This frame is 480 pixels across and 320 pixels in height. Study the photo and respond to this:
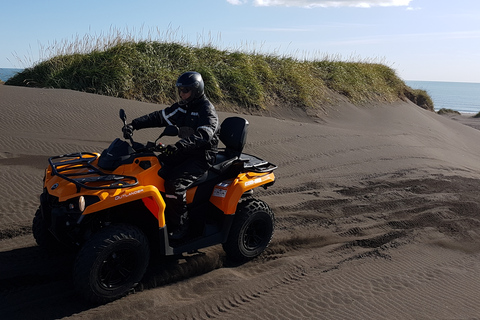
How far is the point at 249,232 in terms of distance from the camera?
5.06 m

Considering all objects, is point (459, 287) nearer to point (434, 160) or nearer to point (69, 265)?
point (69, 265)

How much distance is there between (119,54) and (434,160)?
8651 millimetres

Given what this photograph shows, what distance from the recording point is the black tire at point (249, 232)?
482cm

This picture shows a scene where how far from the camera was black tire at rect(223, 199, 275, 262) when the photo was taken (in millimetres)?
4816

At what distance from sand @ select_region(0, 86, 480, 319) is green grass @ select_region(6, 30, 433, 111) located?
1240 mm

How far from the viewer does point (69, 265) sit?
448cm

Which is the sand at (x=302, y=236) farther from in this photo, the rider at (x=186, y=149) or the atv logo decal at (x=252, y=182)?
the atv logo decal at (x=252, y=182)

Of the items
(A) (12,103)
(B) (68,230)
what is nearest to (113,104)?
(A) (12,103)

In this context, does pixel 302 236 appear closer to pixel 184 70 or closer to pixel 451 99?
pixel 184 70

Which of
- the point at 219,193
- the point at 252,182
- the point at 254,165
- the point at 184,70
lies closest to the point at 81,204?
the point at 219,193

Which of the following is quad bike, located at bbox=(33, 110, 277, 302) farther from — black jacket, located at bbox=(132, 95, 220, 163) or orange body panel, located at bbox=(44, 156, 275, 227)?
black jacket, located at bbox=(132, 95, 220, 163)

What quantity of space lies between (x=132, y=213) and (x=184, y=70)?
978cm

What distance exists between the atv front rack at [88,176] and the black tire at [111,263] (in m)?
0.36

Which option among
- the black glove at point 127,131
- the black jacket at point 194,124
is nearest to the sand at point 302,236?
the black jacket at point 194,124
